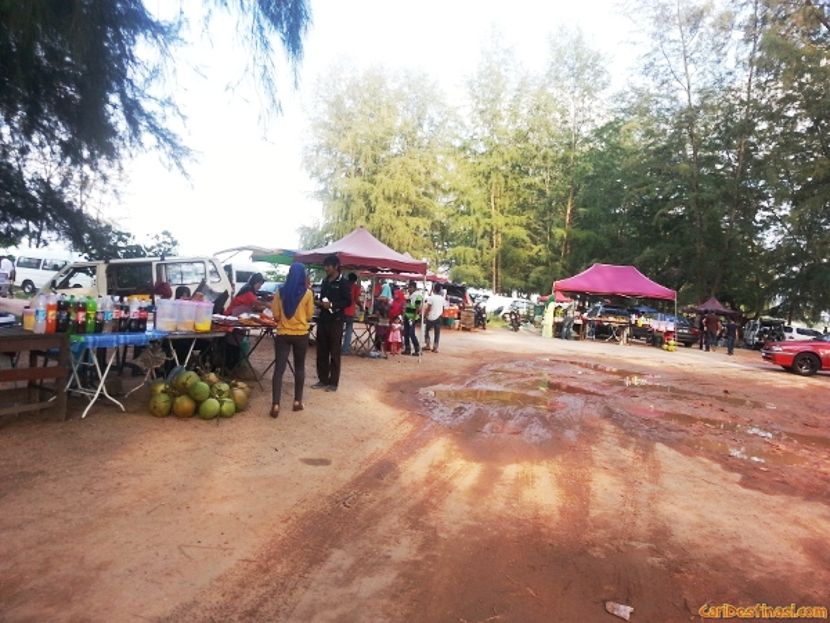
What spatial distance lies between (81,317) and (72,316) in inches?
3.0

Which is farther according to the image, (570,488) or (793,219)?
(793,219)

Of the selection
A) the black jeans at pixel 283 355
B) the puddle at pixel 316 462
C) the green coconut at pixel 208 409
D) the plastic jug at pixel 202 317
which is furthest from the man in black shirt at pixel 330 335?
the puddle at pixel 316 462

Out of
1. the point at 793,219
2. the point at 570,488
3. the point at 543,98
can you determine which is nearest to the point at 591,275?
the point at 793,219

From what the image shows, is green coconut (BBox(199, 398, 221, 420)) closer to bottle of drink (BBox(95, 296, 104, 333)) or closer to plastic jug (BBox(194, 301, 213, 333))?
plastic jug (BBox(194, 301, 213, 333))

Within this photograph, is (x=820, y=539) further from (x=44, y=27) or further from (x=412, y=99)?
(x=412, y=99)

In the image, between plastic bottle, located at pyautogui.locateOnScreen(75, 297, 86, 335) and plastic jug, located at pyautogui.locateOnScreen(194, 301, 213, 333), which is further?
plastic jug, located at pyautogui.locateOnScreen(194, 301, 213, 333)

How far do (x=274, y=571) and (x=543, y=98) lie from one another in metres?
34.6

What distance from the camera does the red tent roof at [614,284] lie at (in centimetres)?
2278

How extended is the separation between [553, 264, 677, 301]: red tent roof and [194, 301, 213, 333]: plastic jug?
1948 centimetres

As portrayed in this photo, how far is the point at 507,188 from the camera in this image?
34.6m

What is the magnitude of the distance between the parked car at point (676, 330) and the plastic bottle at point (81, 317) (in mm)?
22329

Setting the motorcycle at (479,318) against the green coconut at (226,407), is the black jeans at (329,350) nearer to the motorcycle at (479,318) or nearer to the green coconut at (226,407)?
the green coconut at (226,407)

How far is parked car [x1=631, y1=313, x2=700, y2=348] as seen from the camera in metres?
23.8

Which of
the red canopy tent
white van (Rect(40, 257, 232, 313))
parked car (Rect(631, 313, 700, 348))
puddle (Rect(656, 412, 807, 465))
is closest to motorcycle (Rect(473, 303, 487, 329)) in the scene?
parked car (Rect(631, 313, 700, 348))
